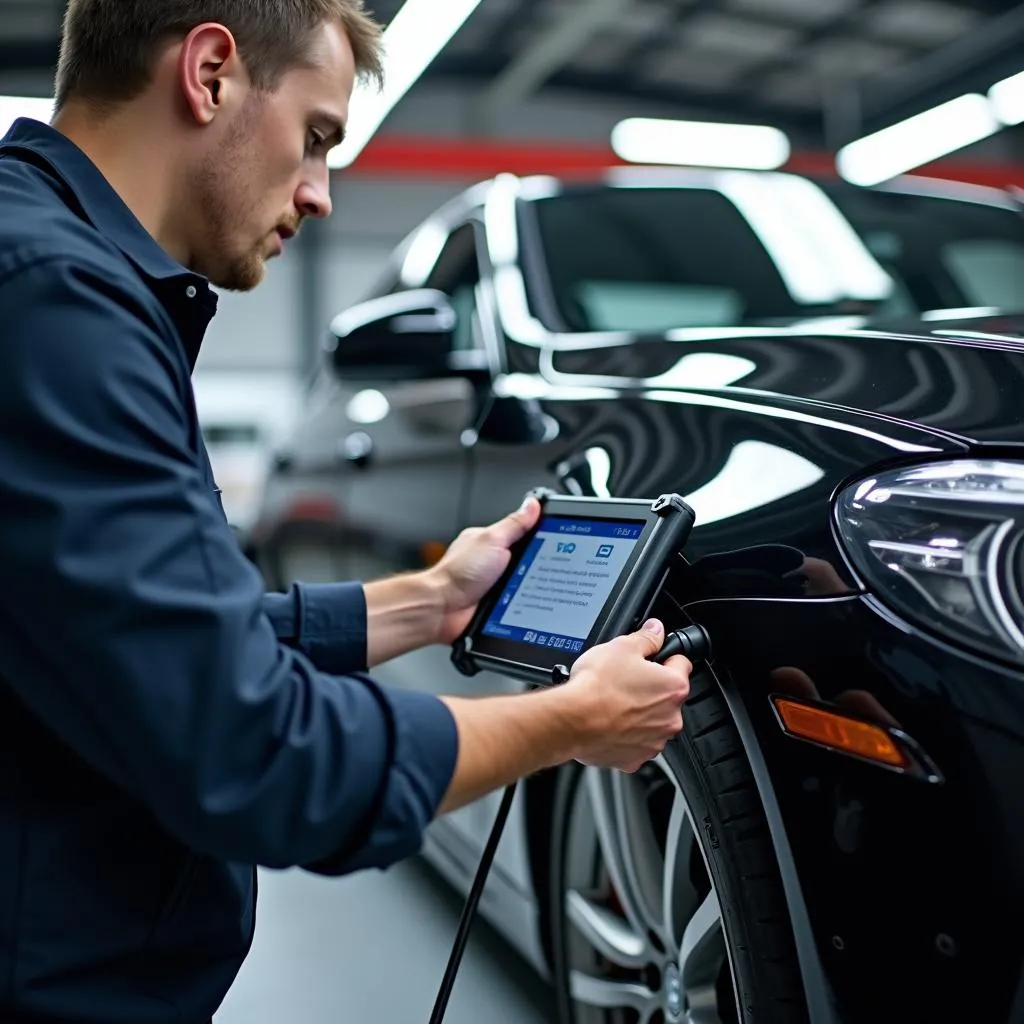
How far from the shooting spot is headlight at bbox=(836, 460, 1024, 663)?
89 centimetres

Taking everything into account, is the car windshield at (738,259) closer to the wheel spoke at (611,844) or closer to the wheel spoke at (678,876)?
the wheel spoke at (611,844)

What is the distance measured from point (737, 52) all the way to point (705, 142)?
218 cm

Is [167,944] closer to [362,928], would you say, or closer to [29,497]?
[29,497]

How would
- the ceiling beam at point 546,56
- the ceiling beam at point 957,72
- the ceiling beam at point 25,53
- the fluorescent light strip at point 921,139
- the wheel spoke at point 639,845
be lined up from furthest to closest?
1. the ceiling beam at point 25,53
2. the ceiling beam at point 546,56
3. the fluorescent light strip at point 921,139
4. the ceiling beam at point 957,72
5. the wheel spoke at point 639,845

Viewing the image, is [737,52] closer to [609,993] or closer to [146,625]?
[609,993]

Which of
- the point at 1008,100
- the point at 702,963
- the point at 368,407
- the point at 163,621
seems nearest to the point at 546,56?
the point at 1008,100

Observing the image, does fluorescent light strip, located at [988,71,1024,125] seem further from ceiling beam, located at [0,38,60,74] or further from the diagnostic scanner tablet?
the diagnostic scanner tablet

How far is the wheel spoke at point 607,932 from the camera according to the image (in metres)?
1.36

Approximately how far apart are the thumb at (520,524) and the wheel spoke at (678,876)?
335mm

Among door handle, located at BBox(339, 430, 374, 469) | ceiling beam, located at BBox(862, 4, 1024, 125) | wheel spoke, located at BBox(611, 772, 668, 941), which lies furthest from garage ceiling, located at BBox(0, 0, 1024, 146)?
wheel spoke, located at BBox(611, 772, 668, 941)

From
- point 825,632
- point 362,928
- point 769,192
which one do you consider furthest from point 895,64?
point 825,632

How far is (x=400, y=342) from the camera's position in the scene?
200 centimetres

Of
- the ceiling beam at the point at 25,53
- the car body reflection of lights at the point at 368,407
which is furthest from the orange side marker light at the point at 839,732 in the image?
the ceiling beam at the point at 25,53

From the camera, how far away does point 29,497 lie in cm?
79
